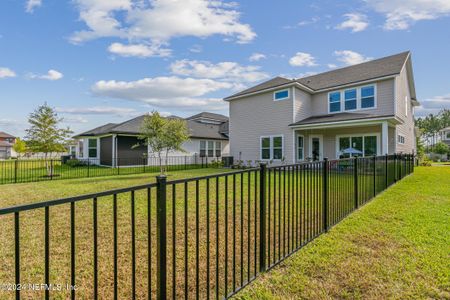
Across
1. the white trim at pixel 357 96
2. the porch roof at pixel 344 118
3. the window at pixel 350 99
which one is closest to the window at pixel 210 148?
the porch roof at pixel 344 118

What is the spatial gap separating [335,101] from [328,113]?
0.84 meters

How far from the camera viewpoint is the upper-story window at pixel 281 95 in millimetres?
15577

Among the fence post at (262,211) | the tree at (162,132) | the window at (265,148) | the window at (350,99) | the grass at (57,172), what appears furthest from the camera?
the window at (265,148)

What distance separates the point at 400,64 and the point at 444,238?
13.7m

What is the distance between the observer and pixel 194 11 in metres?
8.37

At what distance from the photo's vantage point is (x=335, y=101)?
15539 mm

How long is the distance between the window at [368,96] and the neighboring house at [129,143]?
36.7ft

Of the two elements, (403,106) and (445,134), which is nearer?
(403,106)

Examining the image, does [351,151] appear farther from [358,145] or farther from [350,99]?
[350,99]

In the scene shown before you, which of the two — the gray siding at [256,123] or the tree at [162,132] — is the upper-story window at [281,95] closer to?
the gray siding at [256,123]

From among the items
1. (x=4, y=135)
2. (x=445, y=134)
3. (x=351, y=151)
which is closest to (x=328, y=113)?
(x=351, y=151)

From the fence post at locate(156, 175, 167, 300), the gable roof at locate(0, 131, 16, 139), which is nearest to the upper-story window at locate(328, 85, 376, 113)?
the fence post at locate(156, 175, 167, 300)

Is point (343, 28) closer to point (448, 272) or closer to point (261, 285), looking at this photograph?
point (448, 272)

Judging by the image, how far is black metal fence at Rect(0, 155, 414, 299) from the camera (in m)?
1.80
